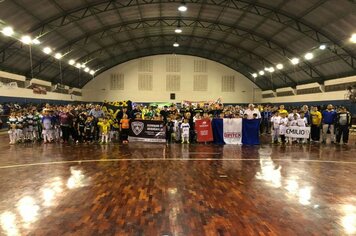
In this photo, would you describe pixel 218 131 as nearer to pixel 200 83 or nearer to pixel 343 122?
pixel 343 122

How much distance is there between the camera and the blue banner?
15.5 meters

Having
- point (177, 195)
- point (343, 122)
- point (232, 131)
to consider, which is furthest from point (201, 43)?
point (177, 195)

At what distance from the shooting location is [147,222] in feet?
15.0

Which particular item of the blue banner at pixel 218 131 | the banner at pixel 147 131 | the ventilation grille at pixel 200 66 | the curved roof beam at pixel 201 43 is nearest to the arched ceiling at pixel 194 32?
the curved roof beam at pixel 201 43

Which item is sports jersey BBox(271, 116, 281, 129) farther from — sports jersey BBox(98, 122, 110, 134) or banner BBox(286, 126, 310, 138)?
sports jersey BBox(98, 122, 110, 134)

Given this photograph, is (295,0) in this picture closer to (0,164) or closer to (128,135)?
(128,135)

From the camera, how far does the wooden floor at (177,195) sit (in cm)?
443

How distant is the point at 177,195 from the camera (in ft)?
19.8

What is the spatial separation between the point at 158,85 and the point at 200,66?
6.27m

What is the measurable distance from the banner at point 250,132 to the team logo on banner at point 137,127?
5.13m

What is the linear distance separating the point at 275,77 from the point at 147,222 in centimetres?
3605

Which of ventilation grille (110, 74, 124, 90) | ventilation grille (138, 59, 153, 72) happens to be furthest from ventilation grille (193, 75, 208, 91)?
ventilation grille (110, 74, 124, 90)

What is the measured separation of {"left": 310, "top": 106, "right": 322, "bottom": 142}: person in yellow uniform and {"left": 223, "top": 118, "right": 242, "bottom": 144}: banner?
391cm

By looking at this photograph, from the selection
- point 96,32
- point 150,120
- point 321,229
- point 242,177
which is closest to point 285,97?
point 96,32
